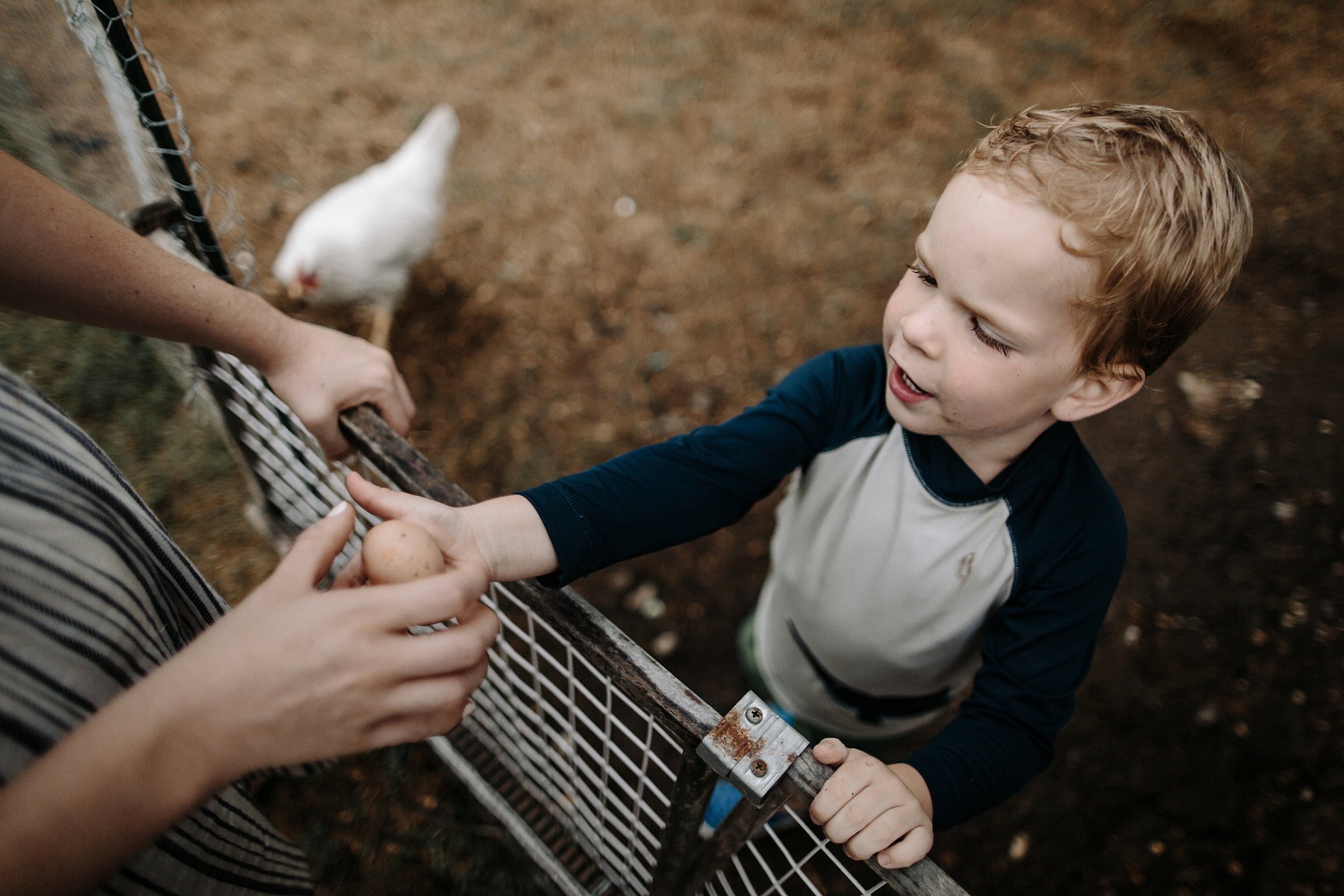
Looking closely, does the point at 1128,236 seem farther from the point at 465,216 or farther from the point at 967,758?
the point at 465,216

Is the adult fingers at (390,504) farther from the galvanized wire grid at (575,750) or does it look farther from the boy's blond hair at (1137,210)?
the boy's blond hair at (1137,210)

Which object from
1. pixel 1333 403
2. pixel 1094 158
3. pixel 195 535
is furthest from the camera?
pixel 1333 403

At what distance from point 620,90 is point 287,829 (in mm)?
4257

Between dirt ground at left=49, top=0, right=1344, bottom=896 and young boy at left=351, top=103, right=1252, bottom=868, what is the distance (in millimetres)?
1285

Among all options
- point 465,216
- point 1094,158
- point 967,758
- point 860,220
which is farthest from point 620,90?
point 967,758

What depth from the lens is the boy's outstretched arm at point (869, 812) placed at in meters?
0.88

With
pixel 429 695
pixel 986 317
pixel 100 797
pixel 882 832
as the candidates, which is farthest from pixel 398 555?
→ pixel 986 317

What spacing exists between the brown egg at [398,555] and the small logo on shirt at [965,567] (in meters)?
0.93

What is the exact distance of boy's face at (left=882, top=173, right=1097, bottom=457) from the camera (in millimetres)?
969

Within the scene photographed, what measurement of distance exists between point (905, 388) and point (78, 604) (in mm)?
1128

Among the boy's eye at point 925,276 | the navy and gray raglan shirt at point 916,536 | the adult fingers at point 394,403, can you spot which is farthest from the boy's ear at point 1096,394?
the adult fingers at point 394,403

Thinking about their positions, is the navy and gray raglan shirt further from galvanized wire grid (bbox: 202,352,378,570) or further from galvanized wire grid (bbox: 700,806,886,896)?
galvanized wire grid (bbox: 700,806,886,896)

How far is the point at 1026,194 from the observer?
98 centimetres

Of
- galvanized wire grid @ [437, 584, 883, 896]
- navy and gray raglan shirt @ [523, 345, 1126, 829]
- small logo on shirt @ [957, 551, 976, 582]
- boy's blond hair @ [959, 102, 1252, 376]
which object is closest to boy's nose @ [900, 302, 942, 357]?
boy's blond hair @ [959, 102, 1252, 376]
